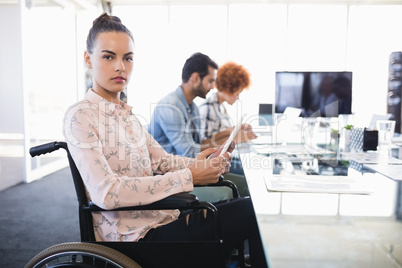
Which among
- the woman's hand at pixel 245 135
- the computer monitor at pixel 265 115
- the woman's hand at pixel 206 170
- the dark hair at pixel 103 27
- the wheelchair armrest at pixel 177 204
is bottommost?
the wheelchair armrest at pixel 177 204

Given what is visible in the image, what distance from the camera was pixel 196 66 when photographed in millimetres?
2896

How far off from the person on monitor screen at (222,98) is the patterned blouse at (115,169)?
1692mm

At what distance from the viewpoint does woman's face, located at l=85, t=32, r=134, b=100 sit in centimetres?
136

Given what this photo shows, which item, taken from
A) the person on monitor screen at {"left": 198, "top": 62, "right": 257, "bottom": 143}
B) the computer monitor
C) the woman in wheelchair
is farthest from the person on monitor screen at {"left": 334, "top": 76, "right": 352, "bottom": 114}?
the woman in wheelchair

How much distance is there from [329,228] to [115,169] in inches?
29.7

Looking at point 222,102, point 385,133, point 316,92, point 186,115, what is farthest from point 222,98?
point 385,133

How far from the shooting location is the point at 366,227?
882 mm

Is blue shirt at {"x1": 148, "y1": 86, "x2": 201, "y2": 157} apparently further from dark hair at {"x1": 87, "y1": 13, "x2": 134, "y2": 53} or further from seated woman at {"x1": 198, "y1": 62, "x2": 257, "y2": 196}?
dark hair at {"x1": 87, "y1": 13, "x2": 134, "y2": 53}

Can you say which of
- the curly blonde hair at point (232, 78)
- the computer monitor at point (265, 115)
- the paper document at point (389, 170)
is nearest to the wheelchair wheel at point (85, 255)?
the paper document at point (389, 170)

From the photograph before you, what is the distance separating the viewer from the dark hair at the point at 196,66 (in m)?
2.88

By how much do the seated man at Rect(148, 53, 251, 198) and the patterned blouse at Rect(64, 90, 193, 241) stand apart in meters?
0.92

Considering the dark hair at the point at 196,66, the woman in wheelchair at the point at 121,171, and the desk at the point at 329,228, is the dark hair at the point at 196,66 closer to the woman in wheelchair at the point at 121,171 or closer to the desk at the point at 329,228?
the woman in wheelchair at the point at 121,171

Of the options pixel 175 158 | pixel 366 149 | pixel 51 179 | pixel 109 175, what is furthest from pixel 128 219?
pixel 51 179

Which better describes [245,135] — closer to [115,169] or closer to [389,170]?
[389,170]
